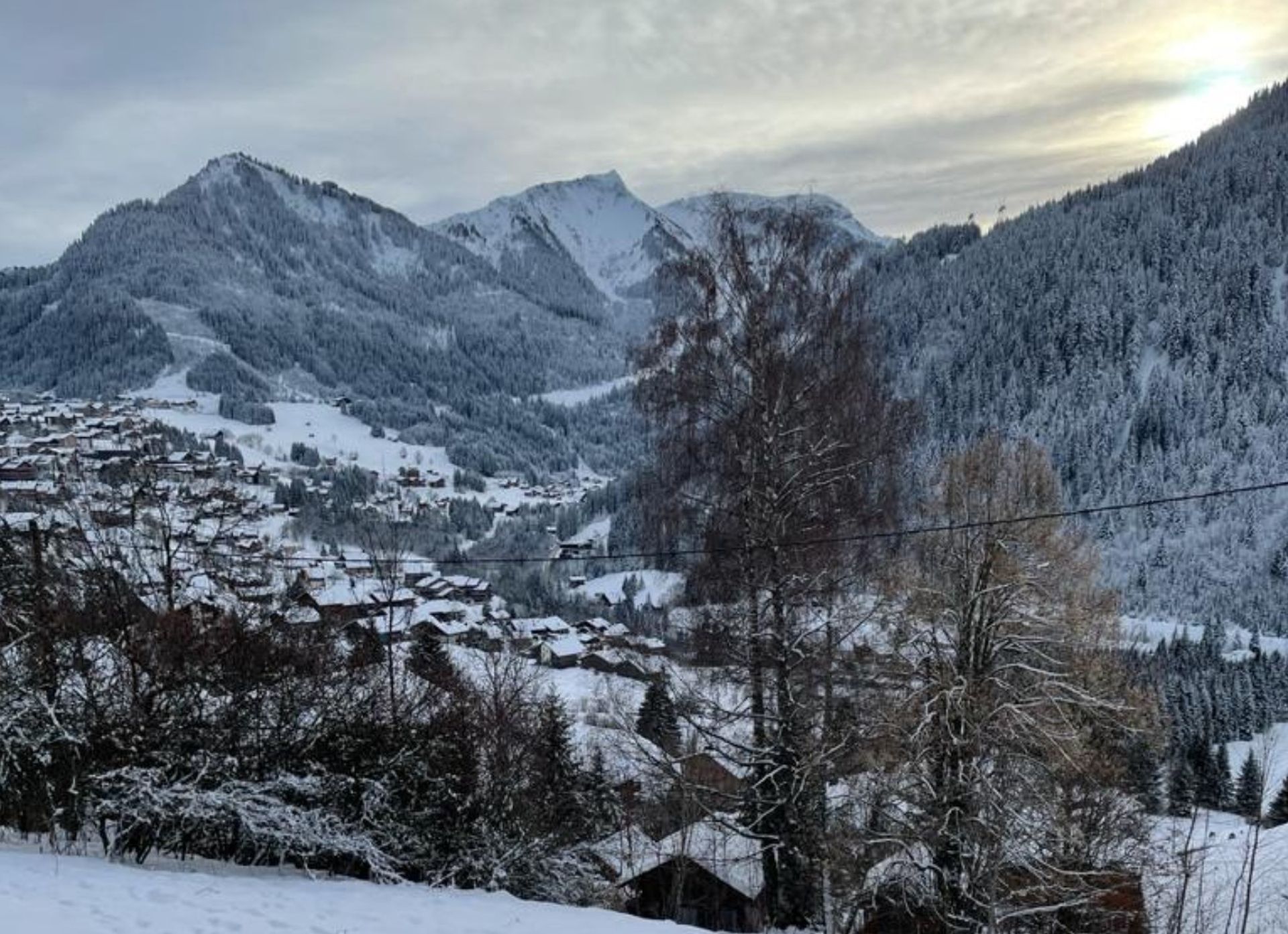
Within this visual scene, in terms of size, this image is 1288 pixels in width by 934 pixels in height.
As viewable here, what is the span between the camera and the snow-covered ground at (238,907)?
6.34 metres

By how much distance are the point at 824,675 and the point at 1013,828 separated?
104 inches

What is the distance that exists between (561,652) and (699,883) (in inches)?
1625

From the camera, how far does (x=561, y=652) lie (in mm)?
54906

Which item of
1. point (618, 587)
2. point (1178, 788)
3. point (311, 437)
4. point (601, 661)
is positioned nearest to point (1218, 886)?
point (1178, 788)

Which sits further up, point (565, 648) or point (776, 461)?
point (776, 461)

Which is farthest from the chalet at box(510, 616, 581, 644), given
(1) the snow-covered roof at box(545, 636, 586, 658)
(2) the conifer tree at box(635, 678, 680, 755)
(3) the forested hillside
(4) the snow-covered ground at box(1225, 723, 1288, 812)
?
(3) the forested hillside

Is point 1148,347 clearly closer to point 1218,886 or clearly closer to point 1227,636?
point 1227,636

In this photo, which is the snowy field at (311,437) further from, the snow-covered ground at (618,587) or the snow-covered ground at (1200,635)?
the snow-covered ground at (1200,635)

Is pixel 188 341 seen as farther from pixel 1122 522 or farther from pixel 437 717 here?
pixel 437 717

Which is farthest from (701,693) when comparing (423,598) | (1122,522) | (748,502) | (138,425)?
(1122,522)

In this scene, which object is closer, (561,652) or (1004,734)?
(1004,734)

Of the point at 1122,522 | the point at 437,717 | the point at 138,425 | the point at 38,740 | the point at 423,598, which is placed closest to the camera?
the point at 38,740

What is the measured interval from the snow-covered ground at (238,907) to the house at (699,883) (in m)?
4.68

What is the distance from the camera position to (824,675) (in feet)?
30.9
